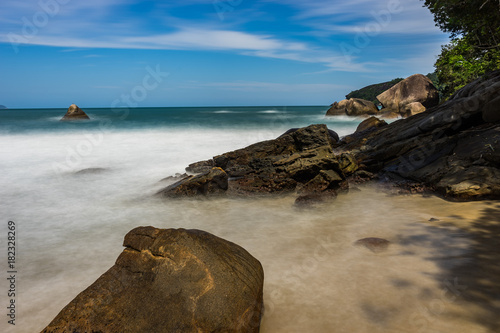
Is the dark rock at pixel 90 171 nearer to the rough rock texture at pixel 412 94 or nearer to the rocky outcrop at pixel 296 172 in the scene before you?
the rocky outcrop at pixel 296 172

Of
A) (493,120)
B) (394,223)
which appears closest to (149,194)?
(394,223)

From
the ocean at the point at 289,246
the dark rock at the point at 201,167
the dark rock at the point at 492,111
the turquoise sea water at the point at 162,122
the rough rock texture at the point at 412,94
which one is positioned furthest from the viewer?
the turquoise sea water at the point at 162,122

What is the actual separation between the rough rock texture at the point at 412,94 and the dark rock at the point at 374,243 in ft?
106

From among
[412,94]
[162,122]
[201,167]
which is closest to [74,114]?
[162,122]

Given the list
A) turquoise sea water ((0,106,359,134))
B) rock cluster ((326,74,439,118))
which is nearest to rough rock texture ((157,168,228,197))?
turquoise sea water ((0,106,359,134))

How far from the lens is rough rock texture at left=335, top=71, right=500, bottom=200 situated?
25.0 ft

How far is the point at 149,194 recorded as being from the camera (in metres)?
10.7

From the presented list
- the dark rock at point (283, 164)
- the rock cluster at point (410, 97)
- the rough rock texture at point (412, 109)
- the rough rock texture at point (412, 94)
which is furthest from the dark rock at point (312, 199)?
the rough rock texture at point (412, 94)

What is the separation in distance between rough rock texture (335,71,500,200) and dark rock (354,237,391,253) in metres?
3.10

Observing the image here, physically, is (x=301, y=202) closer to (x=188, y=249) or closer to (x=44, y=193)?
(x=188, y=249)

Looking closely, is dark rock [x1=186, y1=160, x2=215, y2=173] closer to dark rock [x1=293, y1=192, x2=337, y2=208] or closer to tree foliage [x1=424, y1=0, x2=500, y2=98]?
dark rock [x1=293, y1=192, x2=337, y2=208]

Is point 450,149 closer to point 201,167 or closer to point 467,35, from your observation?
point 201,167

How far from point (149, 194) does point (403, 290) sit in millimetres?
8485

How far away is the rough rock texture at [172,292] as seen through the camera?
3154 mm
